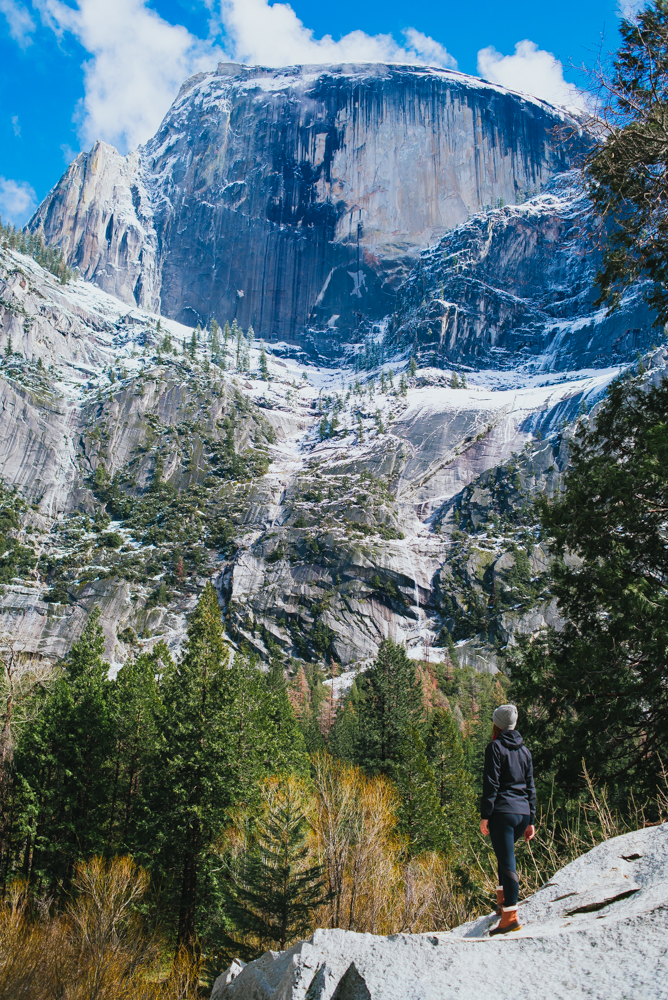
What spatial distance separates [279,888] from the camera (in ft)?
48.8

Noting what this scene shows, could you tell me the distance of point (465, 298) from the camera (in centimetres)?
18662

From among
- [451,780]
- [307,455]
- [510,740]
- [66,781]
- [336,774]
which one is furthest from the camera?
[307,455]

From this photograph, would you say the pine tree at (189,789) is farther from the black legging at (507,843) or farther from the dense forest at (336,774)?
the black legging at (507,843)

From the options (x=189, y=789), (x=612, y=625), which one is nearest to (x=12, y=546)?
(x=189, y=789)

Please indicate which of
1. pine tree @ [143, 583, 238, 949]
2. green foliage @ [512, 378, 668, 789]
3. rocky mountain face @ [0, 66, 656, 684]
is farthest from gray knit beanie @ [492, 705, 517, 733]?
rocky mountain face @ [0, 66, 656, 684]

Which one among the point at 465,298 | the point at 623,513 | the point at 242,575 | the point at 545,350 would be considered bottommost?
the point at 623,513

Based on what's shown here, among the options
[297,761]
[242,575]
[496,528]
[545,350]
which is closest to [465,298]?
[545,350]

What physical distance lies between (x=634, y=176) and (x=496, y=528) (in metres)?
105

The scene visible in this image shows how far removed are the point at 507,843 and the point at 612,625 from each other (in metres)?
5.01

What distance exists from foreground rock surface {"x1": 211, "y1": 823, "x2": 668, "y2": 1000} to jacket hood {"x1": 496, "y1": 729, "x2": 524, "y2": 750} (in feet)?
4.00

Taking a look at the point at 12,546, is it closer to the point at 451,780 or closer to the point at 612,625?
the point at 451,780

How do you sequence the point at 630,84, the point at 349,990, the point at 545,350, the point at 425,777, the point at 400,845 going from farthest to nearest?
the point at 545,350 → the point at 425,777 → the point at 400,845 → the point at 630,84 → the point at 349,990

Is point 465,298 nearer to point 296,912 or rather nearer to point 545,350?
point 545,350

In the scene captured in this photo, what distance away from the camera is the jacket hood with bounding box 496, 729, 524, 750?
5.49 m
